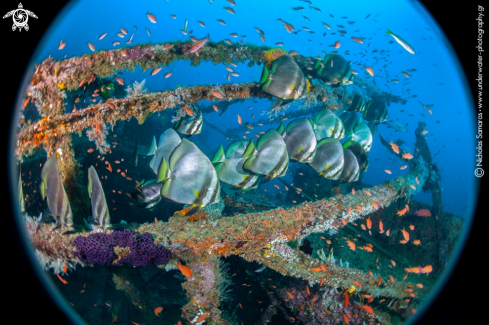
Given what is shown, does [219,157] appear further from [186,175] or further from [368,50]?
[368,50]

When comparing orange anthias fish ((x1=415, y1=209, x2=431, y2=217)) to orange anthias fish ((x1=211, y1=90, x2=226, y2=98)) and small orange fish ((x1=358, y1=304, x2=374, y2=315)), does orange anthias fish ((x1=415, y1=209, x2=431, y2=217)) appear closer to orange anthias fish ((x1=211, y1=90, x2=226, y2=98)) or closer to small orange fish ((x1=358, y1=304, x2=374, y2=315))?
small orange fish ((x1=358, y1=304, x2=374, y2=315))

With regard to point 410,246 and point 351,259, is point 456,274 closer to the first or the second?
point 351,259

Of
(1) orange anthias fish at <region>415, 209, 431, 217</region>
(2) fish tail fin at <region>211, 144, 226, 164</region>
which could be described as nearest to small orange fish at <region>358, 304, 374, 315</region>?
(2) fish tail fin at <region>211, 144, 226, 164</region>

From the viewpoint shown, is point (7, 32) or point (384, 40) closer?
point (7, 32)

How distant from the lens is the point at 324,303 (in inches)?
161

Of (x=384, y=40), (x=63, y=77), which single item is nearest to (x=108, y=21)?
(x=384, y=40)

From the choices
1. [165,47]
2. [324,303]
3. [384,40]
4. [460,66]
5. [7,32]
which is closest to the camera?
[7,32]

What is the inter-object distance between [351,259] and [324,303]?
Result: 2.34 m

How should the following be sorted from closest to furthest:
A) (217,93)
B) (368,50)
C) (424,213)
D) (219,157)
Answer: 1. (219,157)
2. (217,93)
3. (424,213)
4. (368,50)

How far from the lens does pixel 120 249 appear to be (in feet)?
9.29

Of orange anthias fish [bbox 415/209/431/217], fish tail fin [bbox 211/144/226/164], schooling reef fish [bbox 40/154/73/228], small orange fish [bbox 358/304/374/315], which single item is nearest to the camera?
schooling reef fish [bbox 40/154/73/228]

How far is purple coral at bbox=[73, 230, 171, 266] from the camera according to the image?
2736mm

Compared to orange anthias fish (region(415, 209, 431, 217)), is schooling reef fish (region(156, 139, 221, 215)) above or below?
above

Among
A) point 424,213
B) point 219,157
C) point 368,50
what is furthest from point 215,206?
point 368,50
